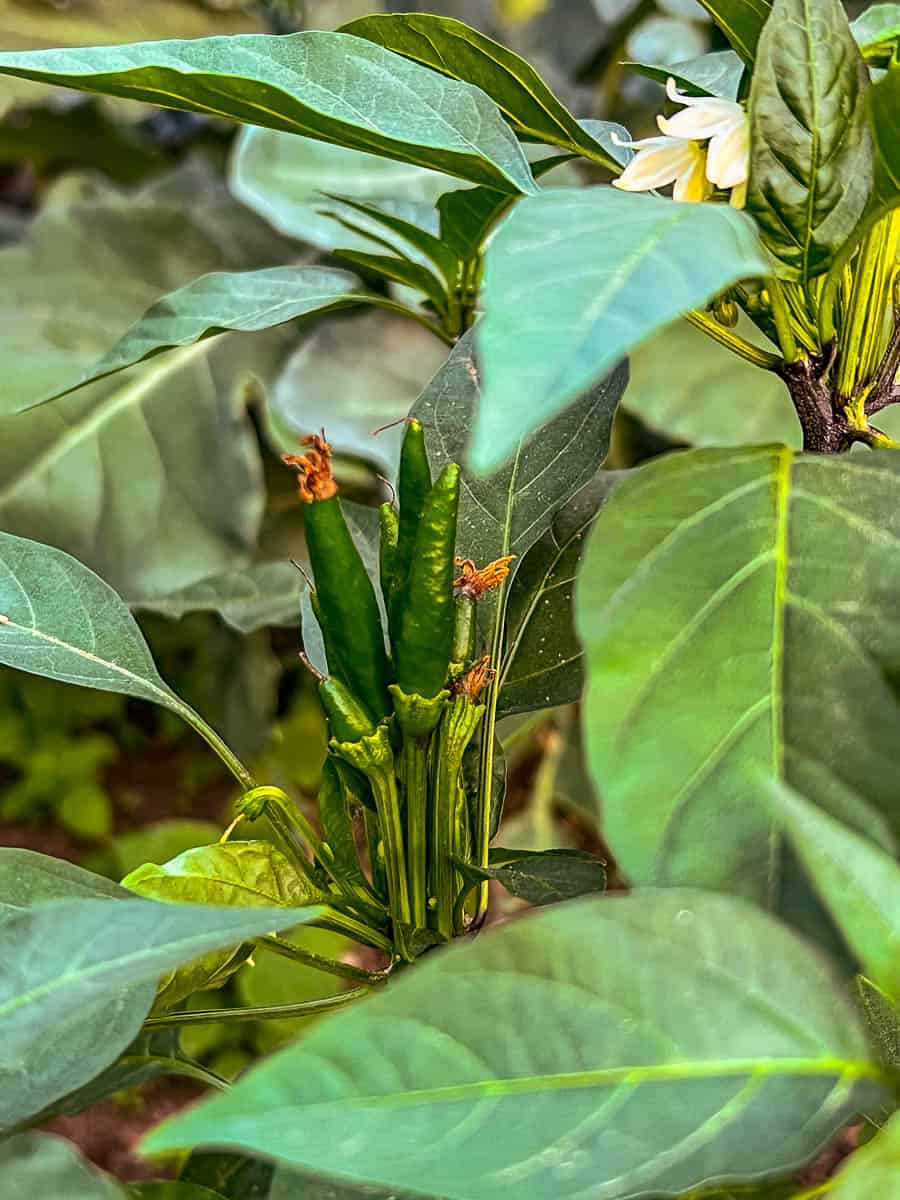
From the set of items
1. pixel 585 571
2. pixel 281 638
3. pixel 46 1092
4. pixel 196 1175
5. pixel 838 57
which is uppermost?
pixel 838 57

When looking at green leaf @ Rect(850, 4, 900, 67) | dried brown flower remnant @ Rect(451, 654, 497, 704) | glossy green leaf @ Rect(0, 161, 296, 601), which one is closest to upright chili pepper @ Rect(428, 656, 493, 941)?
dried brown flower remnant @ Rect(451, 654, 497, 704)

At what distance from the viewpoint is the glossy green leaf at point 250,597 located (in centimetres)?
57

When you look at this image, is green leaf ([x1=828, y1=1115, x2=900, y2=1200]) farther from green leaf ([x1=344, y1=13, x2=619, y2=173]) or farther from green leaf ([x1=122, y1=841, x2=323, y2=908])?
green leaf ([x1=344, y1=13, x2=619, y2=173])

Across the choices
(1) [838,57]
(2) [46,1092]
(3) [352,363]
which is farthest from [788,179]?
(3) [352,363]

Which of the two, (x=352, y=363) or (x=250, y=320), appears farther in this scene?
(x=352, y=363)

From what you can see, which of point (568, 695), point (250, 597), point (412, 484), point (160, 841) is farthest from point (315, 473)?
point (160, 841)

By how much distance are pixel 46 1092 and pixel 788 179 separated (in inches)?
10.7

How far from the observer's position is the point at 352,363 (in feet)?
2.88

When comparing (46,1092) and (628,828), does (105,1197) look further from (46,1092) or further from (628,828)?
(628,828)

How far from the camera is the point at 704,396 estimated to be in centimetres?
83

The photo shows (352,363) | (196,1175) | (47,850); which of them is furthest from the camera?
(47,850)

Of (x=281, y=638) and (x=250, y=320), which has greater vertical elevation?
(x=250, y=320)

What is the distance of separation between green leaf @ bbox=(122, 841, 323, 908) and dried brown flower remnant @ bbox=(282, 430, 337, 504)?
101mm

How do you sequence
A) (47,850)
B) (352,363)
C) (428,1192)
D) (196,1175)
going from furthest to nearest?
(47,850), (352,363), (196,1175), (428,1192)
